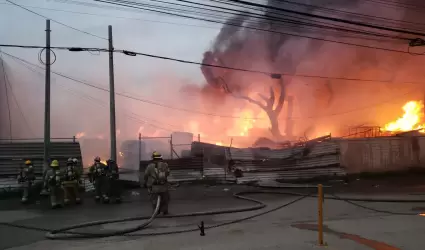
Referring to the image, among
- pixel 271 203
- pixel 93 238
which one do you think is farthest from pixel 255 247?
pixel 271 203

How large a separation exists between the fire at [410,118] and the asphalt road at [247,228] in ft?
60.9

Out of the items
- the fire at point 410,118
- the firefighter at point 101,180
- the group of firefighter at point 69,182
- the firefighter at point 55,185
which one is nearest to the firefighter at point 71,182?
the group of firefighter at point 69,182

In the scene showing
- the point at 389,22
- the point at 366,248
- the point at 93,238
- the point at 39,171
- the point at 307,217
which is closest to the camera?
the point at 366,248

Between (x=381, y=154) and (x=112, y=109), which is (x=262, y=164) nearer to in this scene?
(x=381, y=154)

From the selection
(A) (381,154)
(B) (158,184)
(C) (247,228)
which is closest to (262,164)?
(A) (381,154)

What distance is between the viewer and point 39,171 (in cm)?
1533

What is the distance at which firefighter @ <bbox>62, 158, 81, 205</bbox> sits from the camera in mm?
11906

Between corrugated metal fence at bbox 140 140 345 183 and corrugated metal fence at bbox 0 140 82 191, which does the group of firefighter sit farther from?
corrugated metal fence at bbox 140 140 345 183

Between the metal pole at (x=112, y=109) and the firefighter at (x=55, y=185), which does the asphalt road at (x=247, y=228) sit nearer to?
the firefighter at (x=55, y=185)

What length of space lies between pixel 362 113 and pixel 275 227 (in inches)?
998

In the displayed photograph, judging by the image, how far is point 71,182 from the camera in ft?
39.5

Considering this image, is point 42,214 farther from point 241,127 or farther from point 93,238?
point 241,127

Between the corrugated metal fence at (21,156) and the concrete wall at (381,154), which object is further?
the concrete wall at (381,154)

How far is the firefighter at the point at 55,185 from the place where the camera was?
1117 cm
